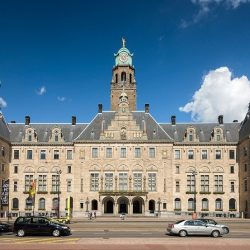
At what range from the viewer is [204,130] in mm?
83062

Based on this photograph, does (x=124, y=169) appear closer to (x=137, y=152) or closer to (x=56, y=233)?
(x=137, y=152)

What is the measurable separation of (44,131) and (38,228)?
5026cm

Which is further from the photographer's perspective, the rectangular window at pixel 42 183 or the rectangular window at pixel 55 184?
the rectangular window at pixel 42 183

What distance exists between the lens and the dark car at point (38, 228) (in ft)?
113

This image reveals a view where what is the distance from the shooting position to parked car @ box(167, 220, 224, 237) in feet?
113

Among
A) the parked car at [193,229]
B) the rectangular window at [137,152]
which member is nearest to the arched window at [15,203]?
the rectangular window at [137,152]

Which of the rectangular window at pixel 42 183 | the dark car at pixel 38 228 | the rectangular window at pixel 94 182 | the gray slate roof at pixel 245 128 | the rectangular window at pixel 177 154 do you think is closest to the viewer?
the dark car at pixel 38 228

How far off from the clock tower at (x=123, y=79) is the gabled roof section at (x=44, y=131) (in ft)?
39.1

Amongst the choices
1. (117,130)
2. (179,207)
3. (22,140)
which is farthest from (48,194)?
(179,207)

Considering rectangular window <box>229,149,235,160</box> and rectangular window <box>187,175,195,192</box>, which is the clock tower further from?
rectangular window <box>229,149,235,160</box>

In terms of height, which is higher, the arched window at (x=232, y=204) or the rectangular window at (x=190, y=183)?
the rectangular window at (x=190, y=183)

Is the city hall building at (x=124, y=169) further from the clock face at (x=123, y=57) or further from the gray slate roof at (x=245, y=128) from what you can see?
the clock face at (x=123, y=57)

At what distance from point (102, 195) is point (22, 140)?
17804 millimetres

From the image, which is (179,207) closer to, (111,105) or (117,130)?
(117,130)
